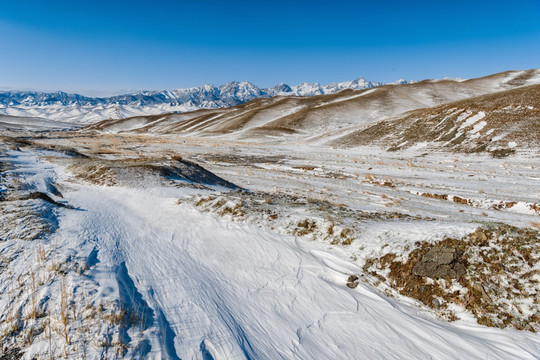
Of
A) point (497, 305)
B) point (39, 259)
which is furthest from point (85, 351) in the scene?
point (497, 305)

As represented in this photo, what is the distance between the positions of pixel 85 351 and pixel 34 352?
2.49 ft

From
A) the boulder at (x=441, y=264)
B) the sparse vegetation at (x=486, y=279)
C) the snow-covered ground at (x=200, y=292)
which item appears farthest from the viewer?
the boulder at (x=441, y=264)

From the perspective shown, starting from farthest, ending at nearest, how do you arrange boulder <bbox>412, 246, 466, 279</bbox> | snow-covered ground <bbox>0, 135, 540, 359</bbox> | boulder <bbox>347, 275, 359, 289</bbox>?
boulder <bbox>347, 275, 359, 289</bbox> < boulder <bbox>412, 246, 466, 279</bbox> < snow-covered ground <bbox>0, 135, 540, 359</bbox>

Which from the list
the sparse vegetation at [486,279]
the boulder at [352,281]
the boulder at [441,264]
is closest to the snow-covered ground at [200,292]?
the boulder at [352,281]

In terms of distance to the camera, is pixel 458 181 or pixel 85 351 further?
pixel 458 181

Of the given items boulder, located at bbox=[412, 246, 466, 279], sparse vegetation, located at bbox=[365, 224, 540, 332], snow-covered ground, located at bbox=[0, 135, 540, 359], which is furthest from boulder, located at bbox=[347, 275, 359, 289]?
boulder, located at bbox=[412, 246, 466, 279]

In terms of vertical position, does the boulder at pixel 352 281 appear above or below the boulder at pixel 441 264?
below

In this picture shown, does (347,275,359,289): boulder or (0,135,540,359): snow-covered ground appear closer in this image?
(0,135,540,359): snow-covered ground

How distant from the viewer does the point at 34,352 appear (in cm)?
424

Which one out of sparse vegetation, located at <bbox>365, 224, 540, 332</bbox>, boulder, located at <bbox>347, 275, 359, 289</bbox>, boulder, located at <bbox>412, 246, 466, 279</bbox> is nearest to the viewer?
sparse vegetation, located at <bbox>365, 224, 540, 332</bbox>

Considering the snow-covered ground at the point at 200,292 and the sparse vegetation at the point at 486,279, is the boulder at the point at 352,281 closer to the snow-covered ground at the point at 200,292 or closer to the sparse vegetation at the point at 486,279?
the snow-covered ground at the point at 200,292

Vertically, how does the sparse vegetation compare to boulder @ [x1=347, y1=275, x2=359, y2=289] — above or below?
above

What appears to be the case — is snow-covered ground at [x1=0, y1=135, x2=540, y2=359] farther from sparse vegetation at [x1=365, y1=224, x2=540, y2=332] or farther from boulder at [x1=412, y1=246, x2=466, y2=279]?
boulder at [x1=412, y1=246, x2=466, y2=279]

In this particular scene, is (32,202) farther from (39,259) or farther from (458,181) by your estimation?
(458,181)
